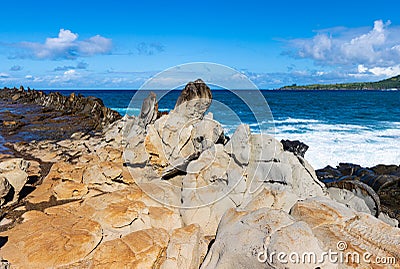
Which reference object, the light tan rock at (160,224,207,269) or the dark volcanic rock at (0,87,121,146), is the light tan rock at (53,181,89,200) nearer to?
the light tan rock at (160,224,207,269)

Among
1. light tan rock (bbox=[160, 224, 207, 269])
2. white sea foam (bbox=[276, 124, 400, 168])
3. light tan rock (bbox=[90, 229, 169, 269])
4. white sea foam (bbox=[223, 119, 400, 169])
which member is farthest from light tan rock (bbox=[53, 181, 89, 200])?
white sea foam (bbox=[276, 124, 400, 168])

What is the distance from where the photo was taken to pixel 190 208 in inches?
211

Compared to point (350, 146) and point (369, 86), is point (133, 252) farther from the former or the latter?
point (369, 86)

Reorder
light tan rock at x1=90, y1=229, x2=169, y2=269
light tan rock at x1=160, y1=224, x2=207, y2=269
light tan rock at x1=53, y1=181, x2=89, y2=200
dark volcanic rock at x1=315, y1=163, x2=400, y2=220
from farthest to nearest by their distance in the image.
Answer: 1. dark volcanic rock at x1=315, y1=163, x2=400, y2=220
2. light tan rock at x1=53, y1=181, x2=89, y2=200
3. light tan rock at x1=160, y1=224, x2=207, y2=269
4. light tan rock at x1=90, y1=229, x2=169, y2=269

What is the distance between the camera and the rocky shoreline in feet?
11.6

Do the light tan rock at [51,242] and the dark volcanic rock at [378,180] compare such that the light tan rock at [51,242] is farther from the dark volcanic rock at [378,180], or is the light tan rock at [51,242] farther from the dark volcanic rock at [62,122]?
the dark volcanic rock at [62,122]

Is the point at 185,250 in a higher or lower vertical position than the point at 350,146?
higher

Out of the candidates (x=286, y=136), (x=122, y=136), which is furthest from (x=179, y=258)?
(x=286, y=136)

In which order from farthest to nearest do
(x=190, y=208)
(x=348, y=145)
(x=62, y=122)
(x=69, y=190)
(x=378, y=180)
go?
(x=62, y=122)
(x=348, y=145)
(x=378, y=180)
(x=69, y=190)
(x=190, y=208)

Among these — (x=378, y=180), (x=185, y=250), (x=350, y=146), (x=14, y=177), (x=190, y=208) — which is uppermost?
(x=14, y=177)

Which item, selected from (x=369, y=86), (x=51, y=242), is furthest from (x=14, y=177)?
(x=369, y=86)

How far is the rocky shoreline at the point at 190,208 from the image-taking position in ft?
11.6

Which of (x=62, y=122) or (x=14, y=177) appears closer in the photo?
(x=14, y=177)

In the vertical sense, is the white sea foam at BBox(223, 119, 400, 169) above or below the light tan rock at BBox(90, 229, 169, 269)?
below
